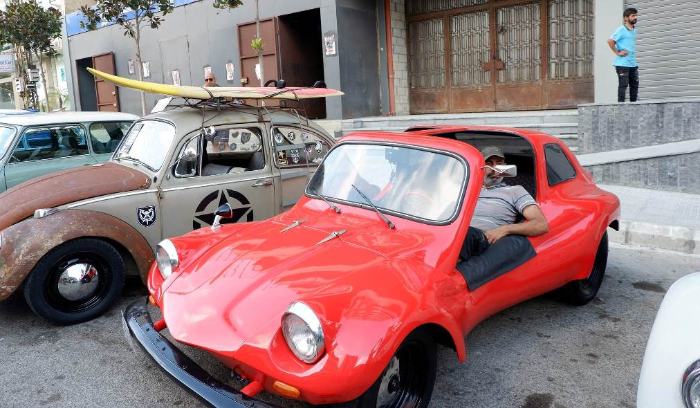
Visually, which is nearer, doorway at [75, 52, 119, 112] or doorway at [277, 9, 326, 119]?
doorway at [277, 9, 326, 119]

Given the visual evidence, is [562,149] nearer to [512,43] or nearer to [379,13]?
[512,43]

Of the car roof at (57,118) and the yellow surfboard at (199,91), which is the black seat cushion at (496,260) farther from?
the car roof at (57,118)

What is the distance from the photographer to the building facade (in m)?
11.3

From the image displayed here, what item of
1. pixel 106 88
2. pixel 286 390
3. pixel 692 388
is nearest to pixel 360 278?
pixel 286 390

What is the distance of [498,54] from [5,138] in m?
10.4

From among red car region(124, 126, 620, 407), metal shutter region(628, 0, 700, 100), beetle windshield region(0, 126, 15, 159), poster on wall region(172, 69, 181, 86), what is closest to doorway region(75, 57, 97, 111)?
poster on wall region(172, 69, 181, 86)

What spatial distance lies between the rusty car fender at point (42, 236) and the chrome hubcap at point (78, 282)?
250mm

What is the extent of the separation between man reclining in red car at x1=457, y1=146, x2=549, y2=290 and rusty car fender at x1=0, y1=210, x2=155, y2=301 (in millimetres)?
2800

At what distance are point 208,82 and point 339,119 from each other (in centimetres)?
500

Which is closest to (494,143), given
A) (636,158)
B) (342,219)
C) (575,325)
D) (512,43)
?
(575,325)

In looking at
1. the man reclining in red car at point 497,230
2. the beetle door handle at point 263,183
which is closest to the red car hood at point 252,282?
the man reclining in red car at point 497,230

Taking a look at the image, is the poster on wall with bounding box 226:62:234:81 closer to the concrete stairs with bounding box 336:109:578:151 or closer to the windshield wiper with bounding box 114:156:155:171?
the concrete stairs with bounding box 336:109:578:151

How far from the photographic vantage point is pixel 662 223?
21.6 feet

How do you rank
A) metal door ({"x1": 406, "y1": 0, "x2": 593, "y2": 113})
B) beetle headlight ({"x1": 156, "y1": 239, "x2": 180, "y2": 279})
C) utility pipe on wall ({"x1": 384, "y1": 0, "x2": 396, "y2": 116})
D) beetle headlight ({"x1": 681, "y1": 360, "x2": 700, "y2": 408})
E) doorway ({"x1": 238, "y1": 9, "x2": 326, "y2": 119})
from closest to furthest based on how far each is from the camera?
1. beetle headlight ({"x1": 681, "y1": 360, "x2": 700, "y2": 408})
2. beetle headlight ({"x1": 156, "y1": 239, "x2": 180, "y2": 279})
3. metal door ({"x1": 406, "y1": 0, "x2": 593, "y2": 113})
4. utility pipe on wall ({"x1": 384, "y1": 0, "x2": 396, "y2": 116})
5. doorway ({"x1": 238, "y1": 9, "x2": 326, "y2": 119})
